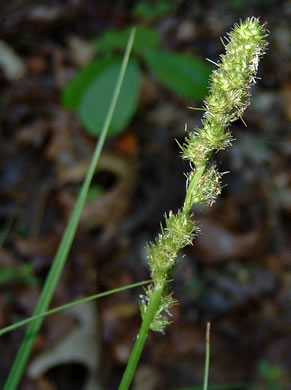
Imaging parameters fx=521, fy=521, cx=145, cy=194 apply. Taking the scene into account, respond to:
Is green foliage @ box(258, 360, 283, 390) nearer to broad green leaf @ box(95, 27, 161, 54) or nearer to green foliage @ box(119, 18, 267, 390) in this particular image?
broad green leaf @ box(95, 27, 161, 54)

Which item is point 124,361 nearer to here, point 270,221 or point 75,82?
point 270,221

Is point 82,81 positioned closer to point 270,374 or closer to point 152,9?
point 270,374

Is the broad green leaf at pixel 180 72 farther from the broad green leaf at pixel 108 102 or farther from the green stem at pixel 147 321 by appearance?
the green stem at pixel 147 321

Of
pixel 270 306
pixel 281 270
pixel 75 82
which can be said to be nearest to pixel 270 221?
pixel 281 270

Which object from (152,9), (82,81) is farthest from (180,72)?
(152,9)

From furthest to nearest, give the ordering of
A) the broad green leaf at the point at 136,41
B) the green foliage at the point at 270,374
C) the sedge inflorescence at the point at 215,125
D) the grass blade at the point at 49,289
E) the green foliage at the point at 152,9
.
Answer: the green foliage at the point at 152,9 → the broad green leaf at the point at 136,41 → the green foliage at the point at 270,374 → the grass blade at the point at 49,289 → the sedge inflorescence at the point at 215,125

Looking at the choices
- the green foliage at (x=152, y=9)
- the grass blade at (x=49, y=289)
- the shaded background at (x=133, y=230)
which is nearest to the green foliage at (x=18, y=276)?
the shaded background at (x=133, y=230)

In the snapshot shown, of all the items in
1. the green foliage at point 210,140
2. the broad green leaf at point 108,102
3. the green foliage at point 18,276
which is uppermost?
the broad green leaf at point 108,102
